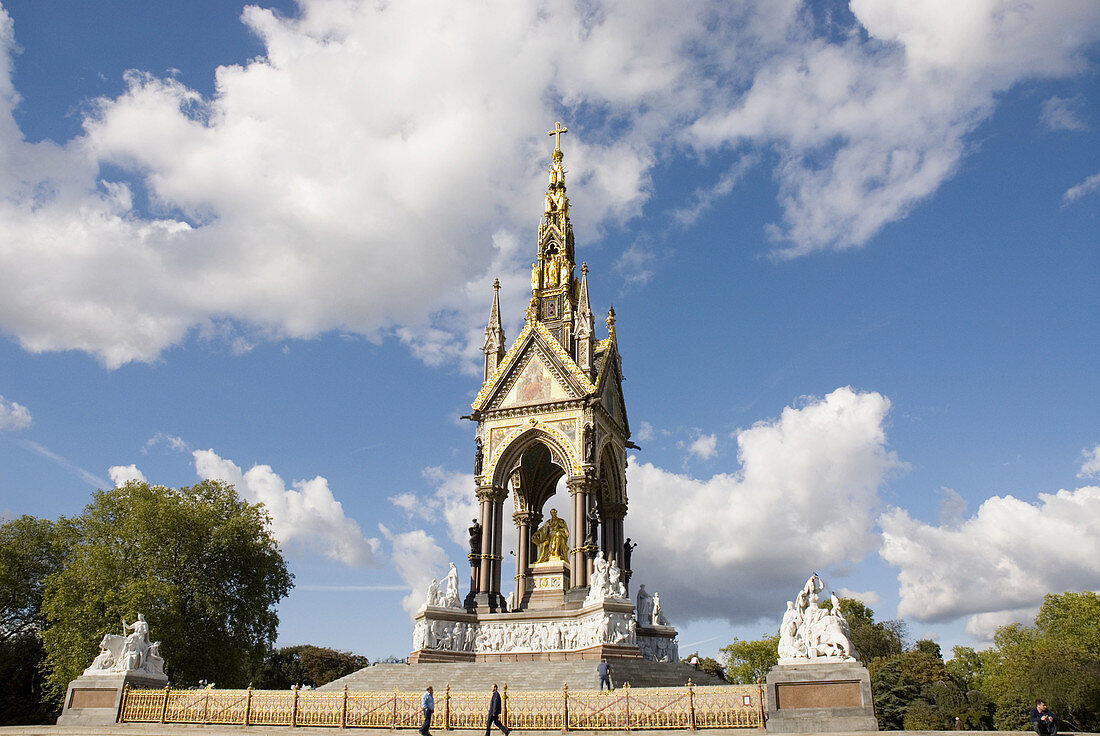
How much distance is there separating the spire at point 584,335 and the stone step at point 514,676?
38.2 feet

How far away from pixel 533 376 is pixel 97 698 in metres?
17.4

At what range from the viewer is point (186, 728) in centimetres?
1845

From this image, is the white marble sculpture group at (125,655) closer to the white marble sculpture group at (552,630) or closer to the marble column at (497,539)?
the white marble sculpture group at (552,630)

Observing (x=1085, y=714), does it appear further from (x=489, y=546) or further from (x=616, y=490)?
(x=489, y=546)

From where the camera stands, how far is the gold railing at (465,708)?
15711mm

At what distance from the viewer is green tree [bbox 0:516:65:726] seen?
1473 inches

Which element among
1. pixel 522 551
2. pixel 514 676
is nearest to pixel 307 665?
pixel 522 551

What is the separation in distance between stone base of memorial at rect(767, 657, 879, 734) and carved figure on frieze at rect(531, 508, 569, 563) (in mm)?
15565

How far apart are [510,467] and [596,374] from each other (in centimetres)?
487

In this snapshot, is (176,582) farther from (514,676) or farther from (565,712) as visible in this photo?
(565,712)

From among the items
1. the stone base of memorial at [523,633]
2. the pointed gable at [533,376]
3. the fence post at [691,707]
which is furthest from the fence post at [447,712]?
the pointed gable at [533,376]

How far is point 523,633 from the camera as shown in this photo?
27.0 m

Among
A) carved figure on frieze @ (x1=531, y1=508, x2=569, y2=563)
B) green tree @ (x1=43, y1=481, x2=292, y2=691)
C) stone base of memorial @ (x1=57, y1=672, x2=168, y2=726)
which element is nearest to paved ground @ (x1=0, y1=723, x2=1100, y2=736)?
stone base of memorial @ (x1=57, y1=672, x2=168, y2=726)

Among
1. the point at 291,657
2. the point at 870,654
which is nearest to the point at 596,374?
the point at 870,654
